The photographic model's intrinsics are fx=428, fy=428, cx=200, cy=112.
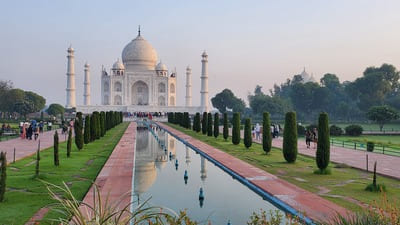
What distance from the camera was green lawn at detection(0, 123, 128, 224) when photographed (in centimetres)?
520

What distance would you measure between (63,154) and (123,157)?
6.26ft

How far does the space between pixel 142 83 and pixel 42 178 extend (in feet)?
140

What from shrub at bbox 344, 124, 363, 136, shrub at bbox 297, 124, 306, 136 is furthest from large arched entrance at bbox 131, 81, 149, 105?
shrub at bbox 344, 124, 363, 136

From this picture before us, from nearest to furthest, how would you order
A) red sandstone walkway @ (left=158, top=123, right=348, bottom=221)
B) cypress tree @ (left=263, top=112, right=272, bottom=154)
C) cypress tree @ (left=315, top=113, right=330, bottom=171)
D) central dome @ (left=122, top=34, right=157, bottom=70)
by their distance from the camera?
red sandstone walkway @ (left=158, top=123, right=348, bottom=221) → cypress tree @ (left=315, top=113, right=330, bottom=171) → cypress tree @ (left=263, top=112, right=272, bottom=154) → central dome @ (left=122, top=34, right=157, bottom=70)

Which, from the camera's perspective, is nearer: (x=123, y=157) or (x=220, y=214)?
(x=220, y=214)

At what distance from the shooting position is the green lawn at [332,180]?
20.7 feet

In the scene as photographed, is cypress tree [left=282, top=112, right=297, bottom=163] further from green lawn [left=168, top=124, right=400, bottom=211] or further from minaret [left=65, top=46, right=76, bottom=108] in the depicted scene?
minaret [left=65, top=46, right=76, bottom=108]

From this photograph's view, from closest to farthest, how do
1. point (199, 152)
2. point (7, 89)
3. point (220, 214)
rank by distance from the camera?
point (220, 214), point (199, 152), point (7, 89)

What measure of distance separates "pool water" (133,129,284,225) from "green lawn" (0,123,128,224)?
0.93m

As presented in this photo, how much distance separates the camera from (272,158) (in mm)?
11250

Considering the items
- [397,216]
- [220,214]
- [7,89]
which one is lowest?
[220,214]

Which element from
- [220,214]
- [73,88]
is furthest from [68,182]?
[73,88]

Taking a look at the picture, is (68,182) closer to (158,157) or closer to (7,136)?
(158,157)

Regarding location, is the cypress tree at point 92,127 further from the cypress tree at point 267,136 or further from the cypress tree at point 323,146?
the cypress tree at point 323,146
